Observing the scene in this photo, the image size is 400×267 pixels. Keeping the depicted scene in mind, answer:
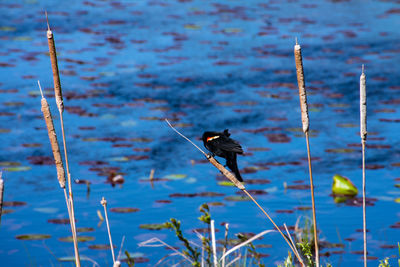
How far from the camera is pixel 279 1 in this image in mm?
15016

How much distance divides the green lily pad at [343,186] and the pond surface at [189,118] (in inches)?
4.9

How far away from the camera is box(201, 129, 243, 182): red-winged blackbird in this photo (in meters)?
2.48

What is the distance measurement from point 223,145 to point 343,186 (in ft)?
9.28

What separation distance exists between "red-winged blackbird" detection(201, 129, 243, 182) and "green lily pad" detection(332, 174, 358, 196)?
2.59 metres

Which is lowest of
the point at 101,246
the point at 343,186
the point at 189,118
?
the point at 101,246

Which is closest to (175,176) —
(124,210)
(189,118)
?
(124,210)

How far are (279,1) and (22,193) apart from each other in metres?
10.8

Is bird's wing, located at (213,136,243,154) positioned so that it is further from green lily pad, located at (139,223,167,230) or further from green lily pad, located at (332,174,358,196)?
green lily pad, located at (332,174,358,196)

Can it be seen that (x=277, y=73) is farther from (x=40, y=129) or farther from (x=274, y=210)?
(x=274, y=210)

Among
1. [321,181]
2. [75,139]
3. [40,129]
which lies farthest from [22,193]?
[321,181]

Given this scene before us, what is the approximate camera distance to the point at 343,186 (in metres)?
5.13

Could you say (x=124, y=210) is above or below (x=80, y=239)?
above

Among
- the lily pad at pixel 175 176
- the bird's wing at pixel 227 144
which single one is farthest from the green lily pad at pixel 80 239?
the bird's wing at pixel 227 144

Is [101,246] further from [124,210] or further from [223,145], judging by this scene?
[223,145]
